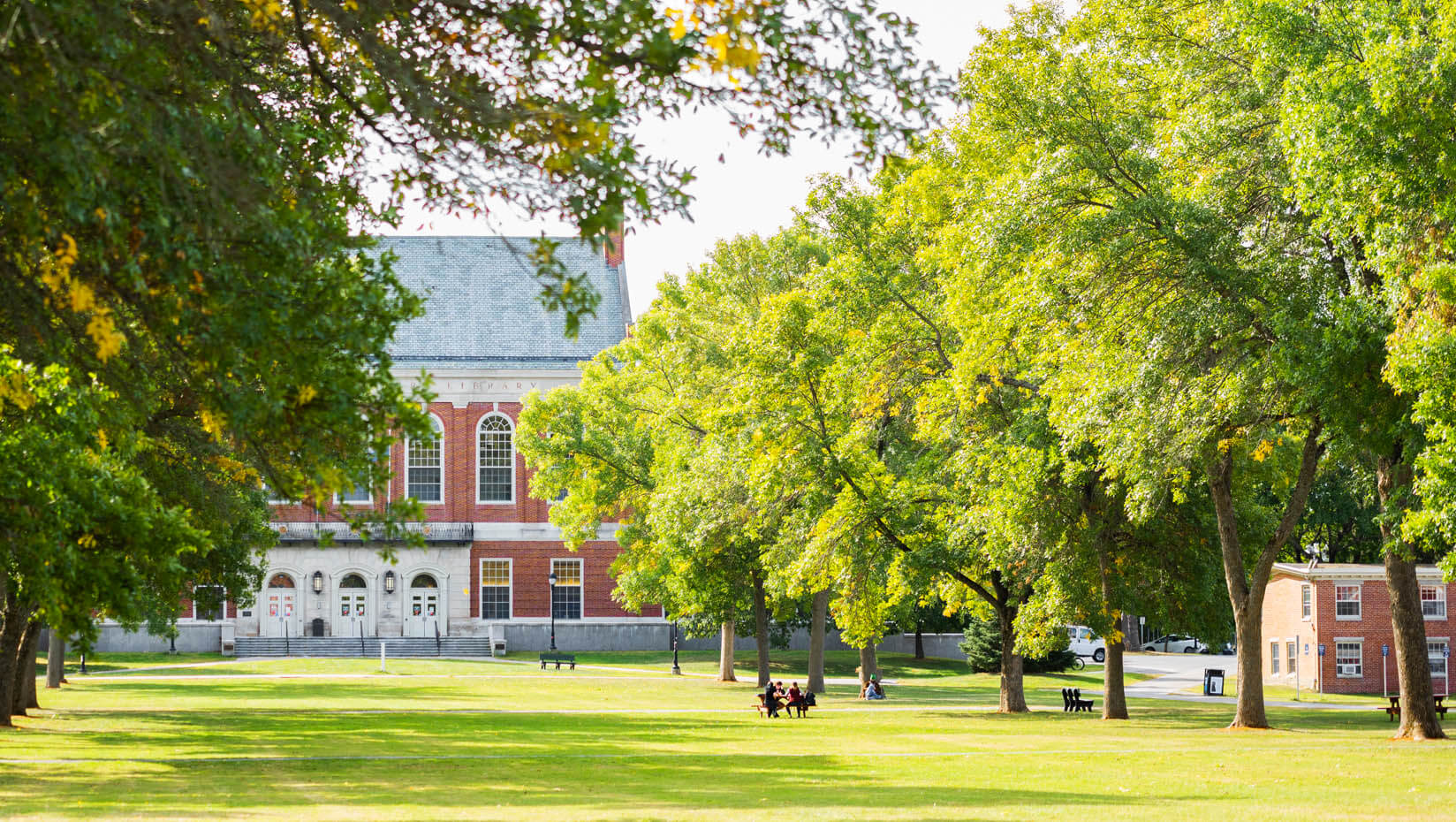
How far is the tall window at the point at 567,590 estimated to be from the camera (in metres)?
71.4

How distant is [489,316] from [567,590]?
45.7ft

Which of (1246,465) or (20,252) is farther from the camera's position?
(1246,465)

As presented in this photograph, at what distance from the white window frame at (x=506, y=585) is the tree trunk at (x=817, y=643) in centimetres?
3077

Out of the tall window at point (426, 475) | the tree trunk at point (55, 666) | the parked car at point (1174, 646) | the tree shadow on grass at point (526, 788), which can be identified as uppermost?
the tall window at point (426, 475)

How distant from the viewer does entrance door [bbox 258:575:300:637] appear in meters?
69.4

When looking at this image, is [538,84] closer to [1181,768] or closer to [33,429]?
[33,429]

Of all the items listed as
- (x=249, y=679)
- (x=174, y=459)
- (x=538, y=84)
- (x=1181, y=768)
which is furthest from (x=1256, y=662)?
(x=249, y=679)

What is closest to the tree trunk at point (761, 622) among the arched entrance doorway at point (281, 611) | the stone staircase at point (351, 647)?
the stone staircase at point (351, 647)

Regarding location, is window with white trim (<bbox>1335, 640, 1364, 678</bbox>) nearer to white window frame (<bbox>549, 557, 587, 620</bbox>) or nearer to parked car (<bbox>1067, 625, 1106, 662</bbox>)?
parked car (<bbox>1067, 625, 1106, 662</bbox>)

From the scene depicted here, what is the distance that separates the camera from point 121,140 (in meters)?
7.88

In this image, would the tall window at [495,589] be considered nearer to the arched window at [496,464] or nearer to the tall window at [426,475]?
the arched window at [496,464]

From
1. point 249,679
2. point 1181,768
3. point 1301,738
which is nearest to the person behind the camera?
point 1181,768

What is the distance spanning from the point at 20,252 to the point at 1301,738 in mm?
21424

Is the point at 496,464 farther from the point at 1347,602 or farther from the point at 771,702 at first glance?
the point at 771,702
